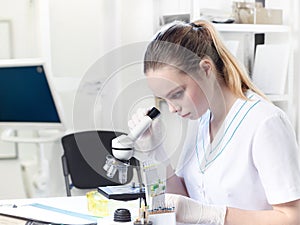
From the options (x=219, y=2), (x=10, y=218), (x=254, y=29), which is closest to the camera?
(x=10, y=218)

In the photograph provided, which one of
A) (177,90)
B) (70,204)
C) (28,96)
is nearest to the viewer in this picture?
(177,90)

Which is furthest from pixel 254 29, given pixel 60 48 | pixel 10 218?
pixel 10 218

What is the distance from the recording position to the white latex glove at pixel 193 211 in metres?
1.33

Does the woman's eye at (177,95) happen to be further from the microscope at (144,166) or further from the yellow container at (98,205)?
the yellow container at (98,205)

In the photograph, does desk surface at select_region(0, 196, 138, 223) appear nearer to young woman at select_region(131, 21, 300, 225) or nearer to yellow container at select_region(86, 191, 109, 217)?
yellow container at select_region(86, 191, 109, 217)

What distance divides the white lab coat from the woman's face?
0.18 metres

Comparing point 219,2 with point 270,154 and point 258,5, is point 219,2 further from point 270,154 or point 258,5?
point 270,154

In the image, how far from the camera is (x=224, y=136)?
5.12 ft

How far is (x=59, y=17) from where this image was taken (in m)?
3.04

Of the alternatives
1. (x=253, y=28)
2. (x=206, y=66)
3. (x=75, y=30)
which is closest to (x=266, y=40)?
(x=253, y=28)

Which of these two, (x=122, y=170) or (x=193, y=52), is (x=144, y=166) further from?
(x=193, y=52)

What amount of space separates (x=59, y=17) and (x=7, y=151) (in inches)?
34.1

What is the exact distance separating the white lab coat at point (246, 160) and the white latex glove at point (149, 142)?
10.0 inches

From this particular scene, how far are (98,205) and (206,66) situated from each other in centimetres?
52
